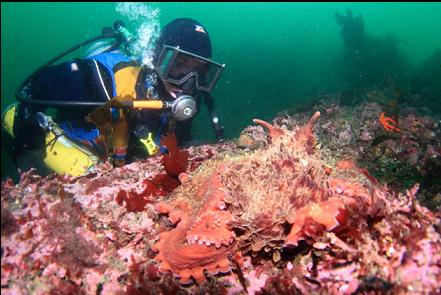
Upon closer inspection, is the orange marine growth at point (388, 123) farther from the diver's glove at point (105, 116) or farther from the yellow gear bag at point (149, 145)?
the diver's glove at point (105, 116)

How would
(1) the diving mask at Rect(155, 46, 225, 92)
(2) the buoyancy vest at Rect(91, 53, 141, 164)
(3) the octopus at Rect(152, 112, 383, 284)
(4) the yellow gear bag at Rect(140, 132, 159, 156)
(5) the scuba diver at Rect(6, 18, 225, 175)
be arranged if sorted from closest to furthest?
(3) the octopus at Rect(152, 112, 383, 284) < (2) the buoyancy vest at Rect(91, 53, 141, 164) < (5) the scuba diver at Rect(6, 18, 225, 175) < (4) the yellow gear bag at Rect(140, 132, 159, 156) < (1) the diving mask at Rect(155, 46, 225, 92)

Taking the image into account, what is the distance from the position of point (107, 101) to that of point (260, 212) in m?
2.96

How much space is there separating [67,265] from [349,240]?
180cm

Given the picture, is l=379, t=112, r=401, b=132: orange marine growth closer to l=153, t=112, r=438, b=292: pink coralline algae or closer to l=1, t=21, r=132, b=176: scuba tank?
l=153, t=112, r=438, b=292: pink coralline algae

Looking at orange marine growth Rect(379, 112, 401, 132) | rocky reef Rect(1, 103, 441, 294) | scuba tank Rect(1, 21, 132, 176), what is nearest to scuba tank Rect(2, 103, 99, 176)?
scuba tank Rect(1, 21, 132, 176)

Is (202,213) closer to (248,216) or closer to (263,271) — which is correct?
(248,216)

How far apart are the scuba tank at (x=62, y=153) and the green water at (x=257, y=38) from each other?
39.0 inches

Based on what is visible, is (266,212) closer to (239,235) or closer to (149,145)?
(239,235)

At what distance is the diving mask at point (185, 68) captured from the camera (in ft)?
14.6

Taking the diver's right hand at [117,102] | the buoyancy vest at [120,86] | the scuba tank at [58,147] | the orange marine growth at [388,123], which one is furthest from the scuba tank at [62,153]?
the orange marine growth at [388,123]

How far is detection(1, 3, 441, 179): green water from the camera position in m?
14.6

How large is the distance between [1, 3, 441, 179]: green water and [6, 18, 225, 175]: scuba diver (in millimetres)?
824

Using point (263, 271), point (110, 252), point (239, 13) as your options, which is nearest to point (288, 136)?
point (263, 271)

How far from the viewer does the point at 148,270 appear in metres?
2.05
